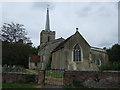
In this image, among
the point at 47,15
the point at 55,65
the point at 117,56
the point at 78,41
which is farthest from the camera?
the point at 47,15

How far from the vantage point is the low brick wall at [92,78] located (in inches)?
591

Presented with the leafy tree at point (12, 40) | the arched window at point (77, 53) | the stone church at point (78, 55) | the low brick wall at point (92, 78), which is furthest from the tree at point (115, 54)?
the low brick wall at point (92, 78)

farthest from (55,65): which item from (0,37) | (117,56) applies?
(117,56)

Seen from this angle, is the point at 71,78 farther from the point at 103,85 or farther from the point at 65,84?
the point at 103,85

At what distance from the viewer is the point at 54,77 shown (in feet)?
56.6

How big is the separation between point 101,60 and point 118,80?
1117 inches

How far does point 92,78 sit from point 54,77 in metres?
3.56

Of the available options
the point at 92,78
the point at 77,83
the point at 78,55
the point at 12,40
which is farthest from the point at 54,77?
the point at 78,55

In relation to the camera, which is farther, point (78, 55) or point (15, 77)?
point (78, 55)

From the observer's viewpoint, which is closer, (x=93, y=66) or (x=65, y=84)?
(x=65, y=84)

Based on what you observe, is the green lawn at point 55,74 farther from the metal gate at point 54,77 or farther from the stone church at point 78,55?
the stone church at point 78,55

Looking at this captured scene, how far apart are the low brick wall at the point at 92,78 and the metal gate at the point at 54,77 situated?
2.52 ft

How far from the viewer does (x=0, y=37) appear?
1223 inches

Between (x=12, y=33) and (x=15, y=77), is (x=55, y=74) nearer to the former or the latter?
(x=15, y=77)
